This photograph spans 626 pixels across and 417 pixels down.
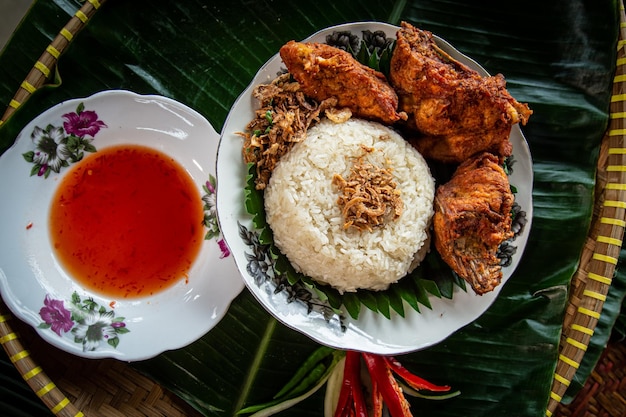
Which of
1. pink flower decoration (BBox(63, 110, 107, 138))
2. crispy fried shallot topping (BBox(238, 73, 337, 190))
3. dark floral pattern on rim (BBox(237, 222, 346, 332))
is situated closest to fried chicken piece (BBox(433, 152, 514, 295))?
dark floral pattern on rim (BBox(237, 222, 346, 332))

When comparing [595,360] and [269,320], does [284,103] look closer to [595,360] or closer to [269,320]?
[269,320]

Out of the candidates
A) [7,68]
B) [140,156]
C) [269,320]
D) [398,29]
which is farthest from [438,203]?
[7,68]

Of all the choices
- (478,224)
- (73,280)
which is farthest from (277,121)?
(73,280)

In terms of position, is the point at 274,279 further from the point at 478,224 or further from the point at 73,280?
the point at 73,280

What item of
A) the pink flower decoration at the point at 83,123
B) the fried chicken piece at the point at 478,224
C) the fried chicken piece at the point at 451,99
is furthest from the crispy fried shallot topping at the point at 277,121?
Answer: the pink flower decoration at the point at 83,123

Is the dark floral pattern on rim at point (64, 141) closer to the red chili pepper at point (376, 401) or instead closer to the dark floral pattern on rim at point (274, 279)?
the dark floral pattern on rim at point (274, 279)

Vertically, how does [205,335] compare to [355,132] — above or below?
below

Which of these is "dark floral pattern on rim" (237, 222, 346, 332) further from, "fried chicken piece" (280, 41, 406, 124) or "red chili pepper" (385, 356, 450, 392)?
"fried chicken piece" (280, 41, 406, 124)
